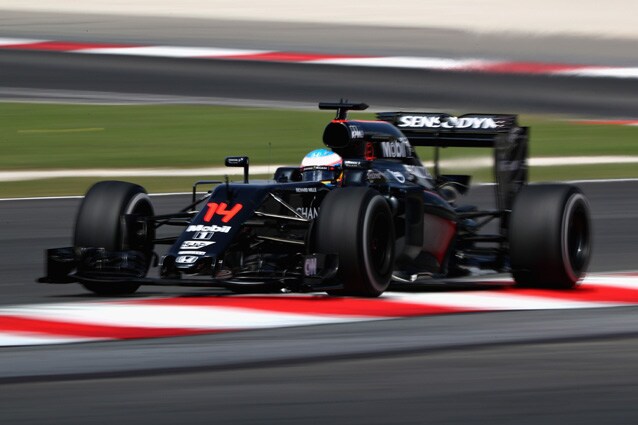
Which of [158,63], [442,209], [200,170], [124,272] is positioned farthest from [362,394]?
[158,63]

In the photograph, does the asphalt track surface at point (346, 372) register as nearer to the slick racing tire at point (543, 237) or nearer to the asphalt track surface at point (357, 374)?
the asphalt track surface at point (357, 374)

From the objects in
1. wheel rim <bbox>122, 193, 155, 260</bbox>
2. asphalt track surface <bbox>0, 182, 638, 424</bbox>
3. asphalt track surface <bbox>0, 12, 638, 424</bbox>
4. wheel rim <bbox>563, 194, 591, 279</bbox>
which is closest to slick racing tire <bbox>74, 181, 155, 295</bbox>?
wheel rim <bbox>122, 193, 155, 260</bbox>

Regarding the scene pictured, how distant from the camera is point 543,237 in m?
9.20

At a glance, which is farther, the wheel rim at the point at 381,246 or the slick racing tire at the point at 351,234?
the wheel rim at the point at 381,246

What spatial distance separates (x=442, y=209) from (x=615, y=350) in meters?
2.86

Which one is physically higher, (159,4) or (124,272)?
(159,4)

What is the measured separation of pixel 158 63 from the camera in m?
24.5

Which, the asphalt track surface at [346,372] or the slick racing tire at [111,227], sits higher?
the slick racing tire at [111,227]

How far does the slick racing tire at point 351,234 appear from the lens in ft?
27.5

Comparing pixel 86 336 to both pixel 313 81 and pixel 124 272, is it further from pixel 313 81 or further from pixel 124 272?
pixel 313 81

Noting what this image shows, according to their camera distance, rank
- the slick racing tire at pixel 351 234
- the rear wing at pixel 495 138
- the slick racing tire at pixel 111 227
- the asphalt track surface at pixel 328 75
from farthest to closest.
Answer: the asphalt track surface at pixel 328 75 < the rear wing at pixel 495 138 < the slick racing tire at pixel 111 227 < the slick racing tire at pixel 351 234

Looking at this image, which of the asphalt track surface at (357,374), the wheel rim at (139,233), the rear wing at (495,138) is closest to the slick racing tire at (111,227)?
the wheel rim at (139,233)

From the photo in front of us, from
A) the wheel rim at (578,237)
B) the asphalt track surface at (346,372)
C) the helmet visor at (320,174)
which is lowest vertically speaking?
the asphalt track surface at (346,372)

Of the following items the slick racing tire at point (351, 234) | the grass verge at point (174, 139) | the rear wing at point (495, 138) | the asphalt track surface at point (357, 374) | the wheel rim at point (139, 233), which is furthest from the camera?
the grass verge at point (174, 139)
